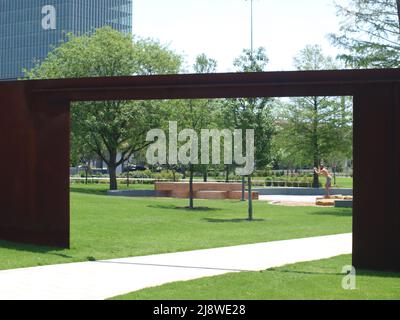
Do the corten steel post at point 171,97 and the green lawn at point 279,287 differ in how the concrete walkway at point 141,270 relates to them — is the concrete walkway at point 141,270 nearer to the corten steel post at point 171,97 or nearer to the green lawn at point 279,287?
the green lawn at point 279,287

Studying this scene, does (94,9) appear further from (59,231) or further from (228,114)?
(59,231)

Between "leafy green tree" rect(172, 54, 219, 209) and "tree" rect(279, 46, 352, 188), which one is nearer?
"leafy green tree" rect(172, 54, 219, 209)

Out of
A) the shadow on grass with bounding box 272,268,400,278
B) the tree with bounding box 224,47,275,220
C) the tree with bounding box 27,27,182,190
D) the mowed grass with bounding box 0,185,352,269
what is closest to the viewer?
the shadow on grass with bounding box 272,268,400,278

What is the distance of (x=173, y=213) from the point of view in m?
24.5

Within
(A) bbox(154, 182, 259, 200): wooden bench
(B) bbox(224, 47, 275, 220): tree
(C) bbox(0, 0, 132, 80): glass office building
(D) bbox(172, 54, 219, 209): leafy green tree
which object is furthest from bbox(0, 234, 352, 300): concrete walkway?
(C) bbox(0, 0, 132, 80): glass office building

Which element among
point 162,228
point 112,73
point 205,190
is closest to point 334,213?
point 162,228

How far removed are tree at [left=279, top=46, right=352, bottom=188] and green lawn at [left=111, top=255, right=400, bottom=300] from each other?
32.7 metres

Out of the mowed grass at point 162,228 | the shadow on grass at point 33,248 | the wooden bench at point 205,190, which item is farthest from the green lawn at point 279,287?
the wooden bench at point 205,190

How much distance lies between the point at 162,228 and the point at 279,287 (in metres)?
9.82

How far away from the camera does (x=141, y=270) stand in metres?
10.9

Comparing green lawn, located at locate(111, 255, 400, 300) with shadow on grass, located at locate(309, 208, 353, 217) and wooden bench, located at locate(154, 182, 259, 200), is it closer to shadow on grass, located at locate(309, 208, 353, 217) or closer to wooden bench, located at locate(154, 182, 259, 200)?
shadow on grass, located at locate(309, 208, 353, 217)

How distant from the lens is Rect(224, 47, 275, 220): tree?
2306cm
